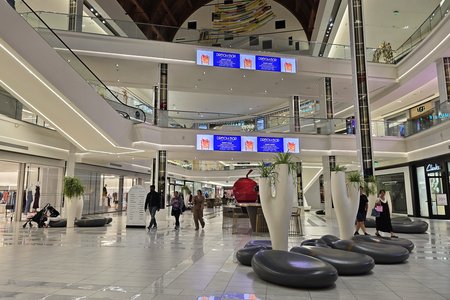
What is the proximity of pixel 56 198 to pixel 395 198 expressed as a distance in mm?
18986

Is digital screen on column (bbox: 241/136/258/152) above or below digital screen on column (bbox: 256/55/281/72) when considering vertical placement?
below

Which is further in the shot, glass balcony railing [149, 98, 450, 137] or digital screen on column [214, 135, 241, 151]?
digital screen on column [214, 135, 241, 151]

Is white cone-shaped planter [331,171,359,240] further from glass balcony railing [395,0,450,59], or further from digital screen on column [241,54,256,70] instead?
digital screen on column [241,54,256,70]

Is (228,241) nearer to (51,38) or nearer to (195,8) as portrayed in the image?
(51,38)

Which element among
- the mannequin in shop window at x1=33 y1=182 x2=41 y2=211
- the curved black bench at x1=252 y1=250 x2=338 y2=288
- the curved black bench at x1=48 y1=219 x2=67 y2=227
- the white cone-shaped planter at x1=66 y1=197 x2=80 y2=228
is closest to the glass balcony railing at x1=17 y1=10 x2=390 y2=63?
the mannequin in shop window at x1=33 y1=182 x2=41 y2=211

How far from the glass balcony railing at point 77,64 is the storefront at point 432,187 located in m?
13.7

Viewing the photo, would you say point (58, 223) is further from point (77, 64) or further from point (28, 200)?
point (77, 64)

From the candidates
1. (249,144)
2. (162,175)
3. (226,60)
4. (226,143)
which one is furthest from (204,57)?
(162,175)

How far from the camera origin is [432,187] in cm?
1642

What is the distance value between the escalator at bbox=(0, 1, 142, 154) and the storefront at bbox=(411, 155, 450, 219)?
14.0 meters

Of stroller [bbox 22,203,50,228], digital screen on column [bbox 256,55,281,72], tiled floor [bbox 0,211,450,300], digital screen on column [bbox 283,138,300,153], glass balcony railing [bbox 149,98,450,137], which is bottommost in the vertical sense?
tiled floor [bbox 0,211,450,300]

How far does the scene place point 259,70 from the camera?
18.2 meters

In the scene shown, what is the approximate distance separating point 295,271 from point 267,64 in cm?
1511

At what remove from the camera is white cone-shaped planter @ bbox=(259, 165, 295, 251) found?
579 cm
